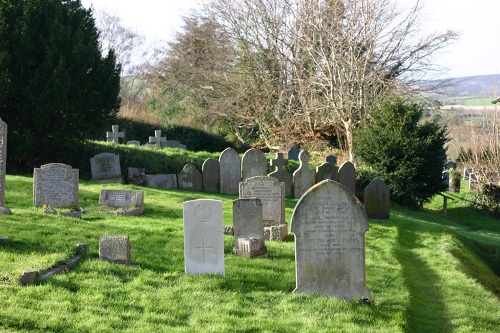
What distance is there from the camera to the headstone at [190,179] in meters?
23.3

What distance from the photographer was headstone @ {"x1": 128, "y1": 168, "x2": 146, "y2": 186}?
23084 mm

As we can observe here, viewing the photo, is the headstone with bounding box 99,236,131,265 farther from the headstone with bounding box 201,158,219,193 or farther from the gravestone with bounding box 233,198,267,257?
the headstone with bounding box 201,158,219,193

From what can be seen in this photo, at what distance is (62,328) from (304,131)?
87.8ft

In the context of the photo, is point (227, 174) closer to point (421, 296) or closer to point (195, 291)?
point (421, 296)

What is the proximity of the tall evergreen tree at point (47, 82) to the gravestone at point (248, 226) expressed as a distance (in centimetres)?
1245

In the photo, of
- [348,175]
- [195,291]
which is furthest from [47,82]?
[195,291]

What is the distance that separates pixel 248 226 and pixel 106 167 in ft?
36.8

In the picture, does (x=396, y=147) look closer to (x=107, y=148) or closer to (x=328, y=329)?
(x=107, y=148)

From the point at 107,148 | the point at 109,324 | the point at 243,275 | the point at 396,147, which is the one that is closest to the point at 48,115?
the point at 107,148

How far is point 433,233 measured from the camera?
18500 mm

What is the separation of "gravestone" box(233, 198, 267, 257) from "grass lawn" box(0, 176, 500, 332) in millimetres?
249

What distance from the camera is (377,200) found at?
19922 millimetres

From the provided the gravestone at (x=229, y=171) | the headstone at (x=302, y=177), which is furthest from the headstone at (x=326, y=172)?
the gravestone at (x=229, y=171)

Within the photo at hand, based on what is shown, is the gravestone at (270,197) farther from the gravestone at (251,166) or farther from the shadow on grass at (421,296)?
the gravestone at (251,166)
